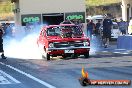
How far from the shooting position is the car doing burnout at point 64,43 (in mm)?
21250

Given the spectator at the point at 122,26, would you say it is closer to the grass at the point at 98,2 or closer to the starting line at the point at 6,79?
the starting line at the point at 6,79

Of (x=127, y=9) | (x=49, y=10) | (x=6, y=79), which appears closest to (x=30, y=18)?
(x=49, y=10)

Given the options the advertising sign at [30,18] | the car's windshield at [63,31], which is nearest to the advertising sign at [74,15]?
the advertising sign at [30,18]

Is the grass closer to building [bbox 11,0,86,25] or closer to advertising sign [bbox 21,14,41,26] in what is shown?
building [bbox 11,0,86,25]

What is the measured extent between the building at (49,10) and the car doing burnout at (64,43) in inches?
659

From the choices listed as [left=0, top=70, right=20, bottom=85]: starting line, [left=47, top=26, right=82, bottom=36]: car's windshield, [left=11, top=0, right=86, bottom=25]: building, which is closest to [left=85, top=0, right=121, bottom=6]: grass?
[left=11, top=0, right=86, bottom=25]: building

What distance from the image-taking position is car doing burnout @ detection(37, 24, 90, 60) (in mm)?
21250

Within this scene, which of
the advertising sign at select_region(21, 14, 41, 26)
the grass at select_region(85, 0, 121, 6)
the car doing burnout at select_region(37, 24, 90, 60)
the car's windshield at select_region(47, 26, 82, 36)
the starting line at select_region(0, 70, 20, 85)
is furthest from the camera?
the grass at select_region(85, 0, 121, 6)

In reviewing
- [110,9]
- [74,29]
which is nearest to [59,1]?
[74,29]

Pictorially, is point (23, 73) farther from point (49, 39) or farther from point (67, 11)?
point (67, 11)

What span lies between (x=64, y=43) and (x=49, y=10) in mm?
18131

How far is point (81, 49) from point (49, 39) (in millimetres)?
1418

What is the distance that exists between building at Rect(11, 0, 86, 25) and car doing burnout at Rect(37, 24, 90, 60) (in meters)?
16.7

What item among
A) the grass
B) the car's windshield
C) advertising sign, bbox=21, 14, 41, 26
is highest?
the grass
